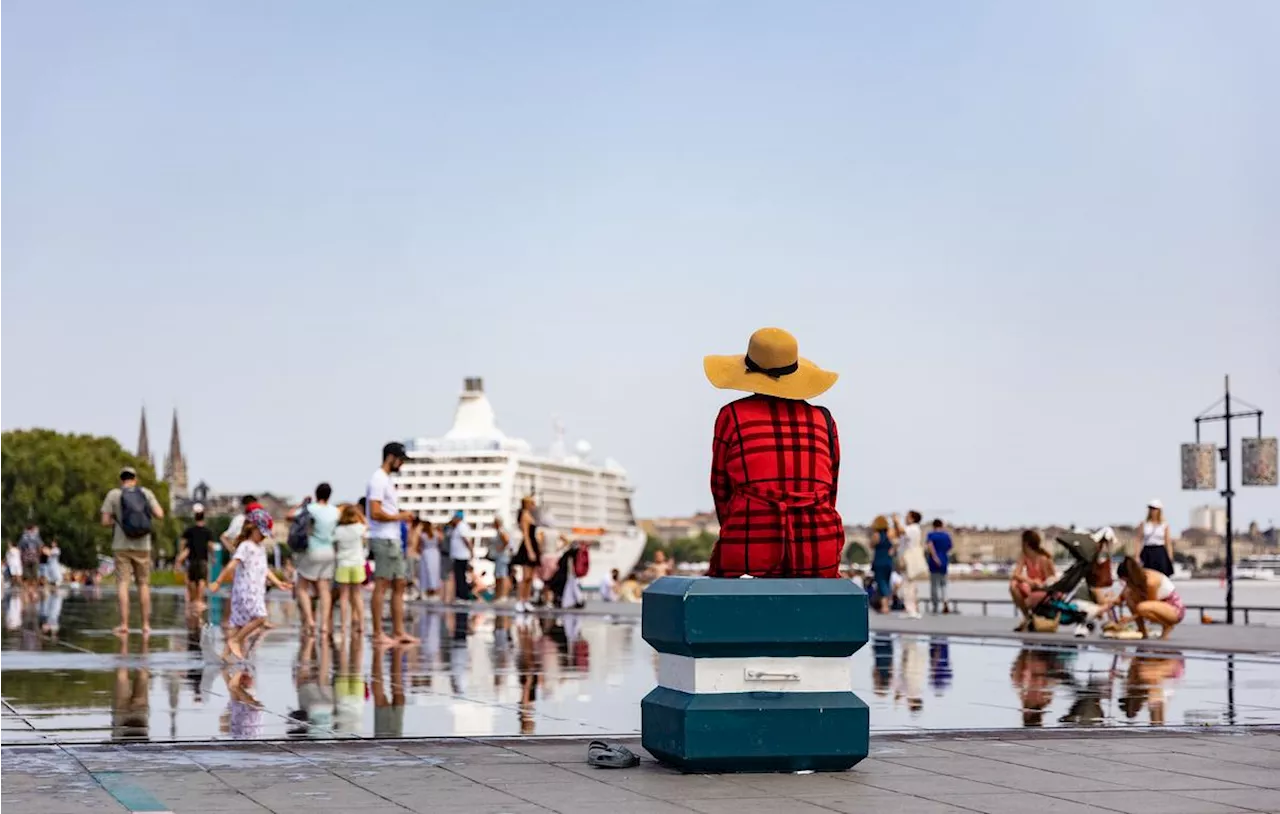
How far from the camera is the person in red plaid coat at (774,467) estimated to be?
28.1ft

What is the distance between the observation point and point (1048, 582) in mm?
23516

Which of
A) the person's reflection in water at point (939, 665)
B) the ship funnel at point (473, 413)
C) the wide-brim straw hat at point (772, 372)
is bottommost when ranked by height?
the person's reflection in water at point (939, 665)

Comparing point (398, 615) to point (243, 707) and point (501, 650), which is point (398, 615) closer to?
point (501, 650)

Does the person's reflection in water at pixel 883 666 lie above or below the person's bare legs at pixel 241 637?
below

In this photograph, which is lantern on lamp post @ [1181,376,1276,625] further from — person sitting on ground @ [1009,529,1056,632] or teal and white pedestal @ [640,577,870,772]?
teal and white pedestal @ [640,577,870,772]

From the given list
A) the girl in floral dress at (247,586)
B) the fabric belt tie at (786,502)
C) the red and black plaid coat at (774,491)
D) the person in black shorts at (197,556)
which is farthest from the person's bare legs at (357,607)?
the fabric belt tie at (786,502)

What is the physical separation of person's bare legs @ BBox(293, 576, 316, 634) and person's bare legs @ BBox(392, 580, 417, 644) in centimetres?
158

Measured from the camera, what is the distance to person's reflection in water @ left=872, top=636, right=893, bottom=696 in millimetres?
13973

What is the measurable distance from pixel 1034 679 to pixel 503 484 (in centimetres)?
11647

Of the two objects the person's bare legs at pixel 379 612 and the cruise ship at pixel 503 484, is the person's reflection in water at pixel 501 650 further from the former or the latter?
the cruise ship at pixel 503 484

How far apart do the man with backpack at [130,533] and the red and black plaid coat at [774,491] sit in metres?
12.0

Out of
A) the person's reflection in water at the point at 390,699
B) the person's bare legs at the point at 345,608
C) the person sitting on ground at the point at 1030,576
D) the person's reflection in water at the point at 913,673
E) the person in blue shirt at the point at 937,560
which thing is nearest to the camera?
the person's reflection in water at the point at 390,699

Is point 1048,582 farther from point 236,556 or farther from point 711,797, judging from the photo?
point 711,797

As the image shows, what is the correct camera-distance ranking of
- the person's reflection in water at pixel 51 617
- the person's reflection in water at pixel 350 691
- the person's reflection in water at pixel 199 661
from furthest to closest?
1. the person's reflection in water at pixel 51 617
2. the person's reflection in water at pixel 199 661
3. the person's reflection in water at pixel 350 691
